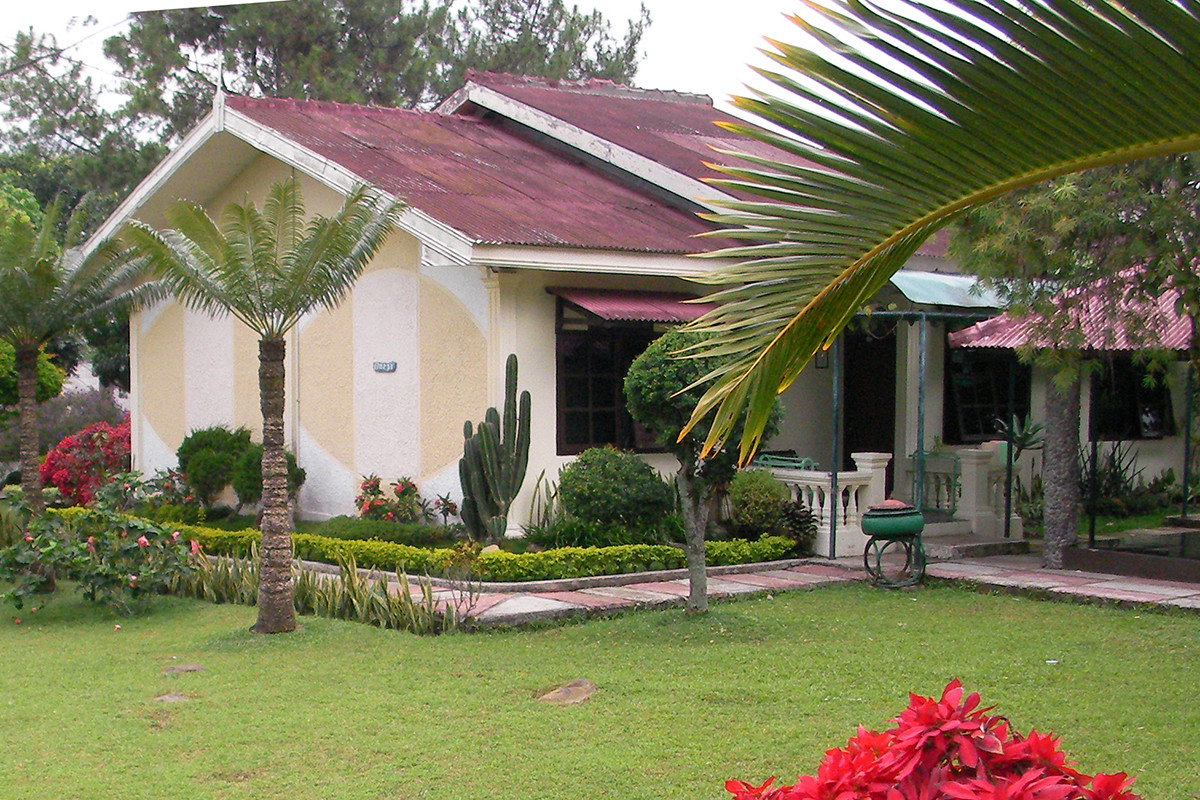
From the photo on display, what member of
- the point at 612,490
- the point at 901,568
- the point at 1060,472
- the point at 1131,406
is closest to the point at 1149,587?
the point at 1060,472

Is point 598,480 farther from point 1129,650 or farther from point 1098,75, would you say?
point 1098,75

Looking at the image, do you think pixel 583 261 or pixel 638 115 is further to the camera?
pixel 638 115

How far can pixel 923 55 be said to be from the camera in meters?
2.48

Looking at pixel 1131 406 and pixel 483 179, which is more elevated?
pixel 483 179

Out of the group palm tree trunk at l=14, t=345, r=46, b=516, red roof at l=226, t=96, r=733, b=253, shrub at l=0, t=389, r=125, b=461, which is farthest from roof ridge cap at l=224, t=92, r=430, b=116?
shrub at l=0, t=389, r=125, b=461

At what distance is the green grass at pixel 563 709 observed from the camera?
5.97 metres

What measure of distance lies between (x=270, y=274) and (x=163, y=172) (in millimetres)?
6702

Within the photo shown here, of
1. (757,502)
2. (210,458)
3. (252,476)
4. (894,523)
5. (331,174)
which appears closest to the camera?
(894,523)

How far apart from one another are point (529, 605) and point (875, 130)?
314 inches

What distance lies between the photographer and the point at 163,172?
15266 mm

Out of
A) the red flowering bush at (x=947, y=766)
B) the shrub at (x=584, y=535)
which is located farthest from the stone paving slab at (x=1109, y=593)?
the red flowering bush at (x=947, y=766)

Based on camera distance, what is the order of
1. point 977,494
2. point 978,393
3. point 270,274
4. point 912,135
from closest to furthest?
point 912,135
point 270,274
point 977,494
point 978,393

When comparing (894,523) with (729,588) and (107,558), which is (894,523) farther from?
(107,558)

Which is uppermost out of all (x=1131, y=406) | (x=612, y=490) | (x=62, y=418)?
(x=1131, y=406)
